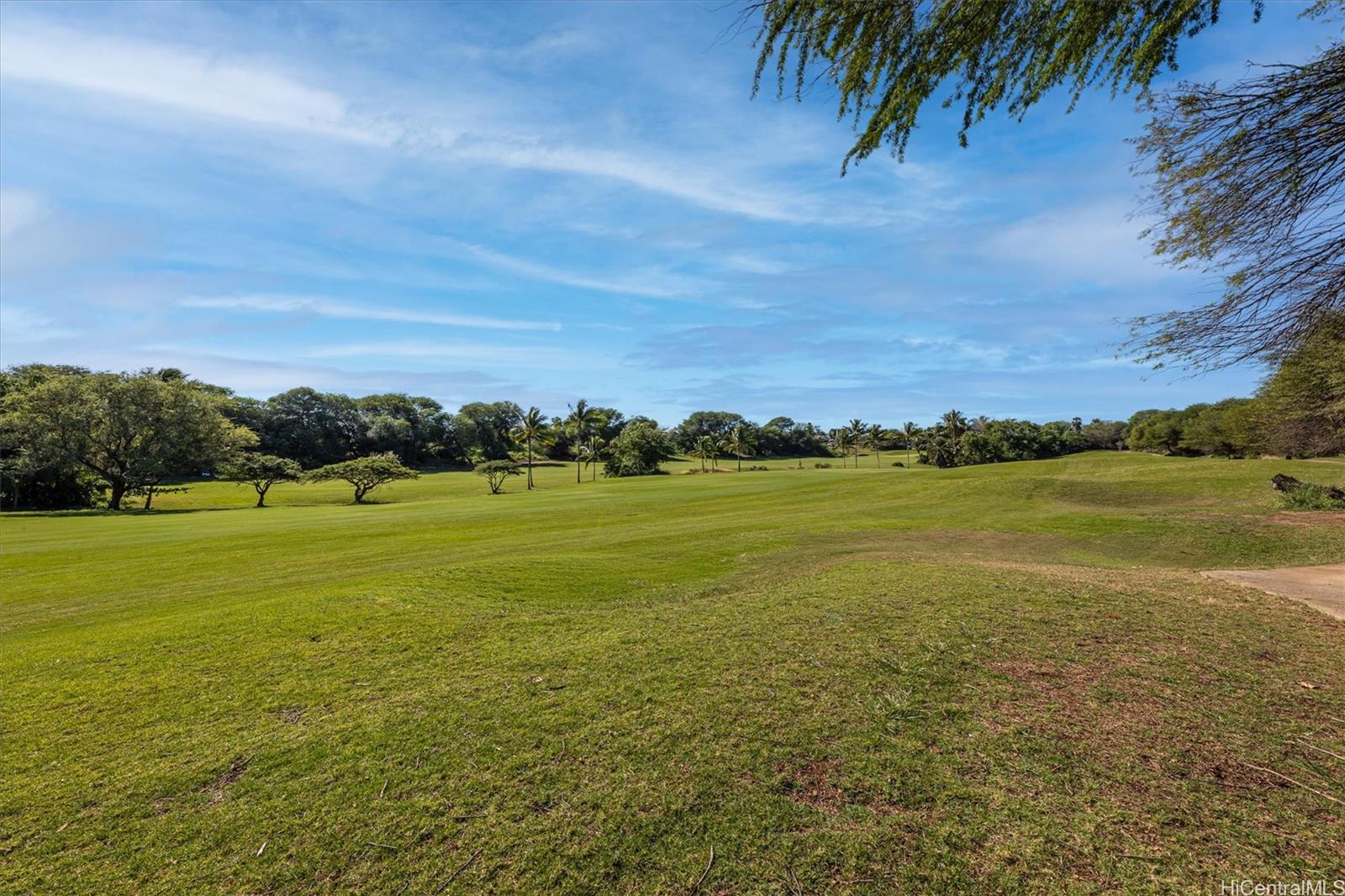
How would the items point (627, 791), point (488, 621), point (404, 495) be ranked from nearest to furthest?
1. point (627, 791)
2. point (488, 621)
3. point (404, 495)

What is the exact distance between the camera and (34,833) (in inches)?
132

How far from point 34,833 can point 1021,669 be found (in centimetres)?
761

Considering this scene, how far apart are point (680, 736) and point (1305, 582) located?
11.6 m

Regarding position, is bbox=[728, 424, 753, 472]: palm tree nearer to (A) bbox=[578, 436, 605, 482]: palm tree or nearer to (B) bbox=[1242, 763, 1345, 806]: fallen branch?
(A) bbox=[578, 436, 605, 482]: palm tree

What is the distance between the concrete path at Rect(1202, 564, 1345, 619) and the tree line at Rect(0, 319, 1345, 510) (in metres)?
3.12

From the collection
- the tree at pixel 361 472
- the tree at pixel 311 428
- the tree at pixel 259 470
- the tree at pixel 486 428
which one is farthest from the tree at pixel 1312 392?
the tree at pixel 311 428

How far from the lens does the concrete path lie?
307 inches

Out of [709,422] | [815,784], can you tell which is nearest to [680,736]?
[815,784]

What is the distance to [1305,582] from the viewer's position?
9.16 meters

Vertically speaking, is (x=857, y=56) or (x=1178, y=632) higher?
(x=857, y=56)

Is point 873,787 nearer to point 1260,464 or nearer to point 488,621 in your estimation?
point 488,621

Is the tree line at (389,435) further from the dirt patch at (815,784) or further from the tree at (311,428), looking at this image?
the dirt patch at (815,784)

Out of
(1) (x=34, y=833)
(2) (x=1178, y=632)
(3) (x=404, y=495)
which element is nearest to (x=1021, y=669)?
(2) (x=1178, y=632)

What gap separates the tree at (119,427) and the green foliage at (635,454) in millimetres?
43971
